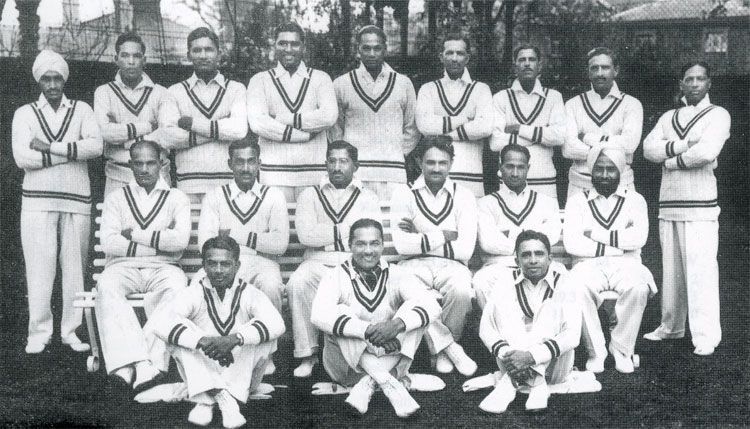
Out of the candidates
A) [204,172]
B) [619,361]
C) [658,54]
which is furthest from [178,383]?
[658,54]

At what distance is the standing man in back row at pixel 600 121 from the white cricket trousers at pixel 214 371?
2.39 m

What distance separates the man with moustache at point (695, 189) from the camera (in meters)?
4.74

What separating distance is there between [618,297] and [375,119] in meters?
1.89

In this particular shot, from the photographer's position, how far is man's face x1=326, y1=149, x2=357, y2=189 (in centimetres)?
450

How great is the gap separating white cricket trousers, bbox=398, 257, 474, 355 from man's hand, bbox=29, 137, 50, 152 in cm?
228

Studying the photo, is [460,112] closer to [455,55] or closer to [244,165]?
[455,55]

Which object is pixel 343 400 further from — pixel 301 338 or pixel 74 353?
pixel 74 353

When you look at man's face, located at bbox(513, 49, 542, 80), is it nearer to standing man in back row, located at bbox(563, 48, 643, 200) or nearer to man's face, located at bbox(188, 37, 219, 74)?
standing man in back row, located at bbox(563, 48, 643, 200)

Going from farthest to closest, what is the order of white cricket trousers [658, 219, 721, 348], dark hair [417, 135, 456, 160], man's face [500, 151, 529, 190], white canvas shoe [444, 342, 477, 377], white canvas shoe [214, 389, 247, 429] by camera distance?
white cricket trousers [658, 219, 721, 348], man's face [500, 151, 529, 190], dark hair [417, 135, 456, 160], white canvas shoe [444, 342, 477, 377], white canvas shoe [214, 389, 247, 429]

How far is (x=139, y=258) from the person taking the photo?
4.45 meters

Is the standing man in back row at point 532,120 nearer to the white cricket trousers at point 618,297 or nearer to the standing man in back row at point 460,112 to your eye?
the standing man in back row at point 460,112

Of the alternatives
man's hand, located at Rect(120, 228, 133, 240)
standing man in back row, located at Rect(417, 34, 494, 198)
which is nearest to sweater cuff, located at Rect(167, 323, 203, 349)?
man's hand, located at Rect(120, 228, 133, 240)

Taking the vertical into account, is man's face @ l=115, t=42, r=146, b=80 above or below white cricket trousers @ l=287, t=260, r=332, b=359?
above

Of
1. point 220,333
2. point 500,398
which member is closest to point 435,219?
point 500,398
